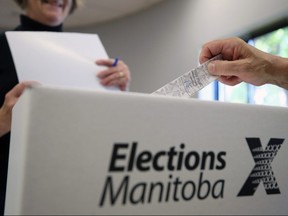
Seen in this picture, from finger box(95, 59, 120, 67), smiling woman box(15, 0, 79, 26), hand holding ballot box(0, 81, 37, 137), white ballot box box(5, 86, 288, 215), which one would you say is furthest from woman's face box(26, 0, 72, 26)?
white ballot box box(5, 86, 288, 215)

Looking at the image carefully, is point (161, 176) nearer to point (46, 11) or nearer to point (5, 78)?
point (5, 78)

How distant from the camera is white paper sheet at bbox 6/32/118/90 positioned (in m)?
0.84

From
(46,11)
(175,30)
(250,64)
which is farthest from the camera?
(175,30)

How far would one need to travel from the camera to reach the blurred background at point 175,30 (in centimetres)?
264

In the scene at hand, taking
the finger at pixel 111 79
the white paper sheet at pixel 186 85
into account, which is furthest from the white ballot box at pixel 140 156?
the finger at pixel 111 79

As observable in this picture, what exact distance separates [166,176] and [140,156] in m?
0.04

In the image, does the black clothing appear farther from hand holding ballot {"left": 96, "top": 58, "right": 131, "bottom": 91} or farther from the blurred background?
the blurred background

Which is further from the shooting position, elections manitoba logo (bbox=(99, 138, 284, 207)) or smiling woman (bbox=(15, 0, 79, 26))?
smiling woman (bbox=(15, 0, 79, 26))

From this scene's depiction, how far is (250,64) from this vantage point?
2.15ft

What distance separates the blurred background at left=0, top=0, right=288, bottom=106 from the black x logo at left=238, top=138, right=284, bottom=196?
210 cm

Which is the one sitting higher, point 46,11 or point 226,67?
point 46,11

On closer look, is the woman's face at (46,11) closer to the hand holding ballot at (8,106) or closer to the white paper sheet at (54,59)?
the white paper sheet at (54,59)

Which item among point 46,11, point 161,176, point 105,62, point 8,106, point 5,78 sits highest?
point 46,11

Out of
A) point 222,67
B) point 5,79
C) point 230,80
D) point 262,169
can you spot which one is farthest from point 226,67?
point 5,79
